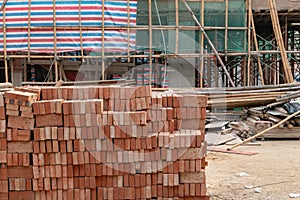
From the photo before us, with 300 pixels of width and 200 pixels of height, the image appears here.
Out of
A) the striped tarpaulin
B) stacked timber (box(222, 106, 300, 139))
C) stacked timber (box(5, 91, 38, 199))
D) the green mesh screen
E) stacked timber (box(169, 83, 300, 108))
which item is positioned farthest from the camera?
the green mesh screen

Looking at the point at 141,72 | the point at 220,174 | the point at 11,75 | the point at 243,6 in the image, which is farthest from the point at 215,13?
the point at 220,174

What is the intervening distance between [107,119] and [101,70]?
969 centimetres

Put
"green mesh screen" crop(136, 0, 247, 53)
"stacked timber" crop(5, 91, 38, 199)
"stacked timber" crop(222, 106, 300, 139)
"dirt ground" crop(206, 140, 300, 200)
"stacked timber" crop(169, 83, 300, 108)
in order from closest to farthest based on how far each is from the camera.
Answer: "stacked timber" crop(5, 91, 38, 199) < "dirt ground" crop(206, 140, 300, 200) < "stacked timber" crop(222, 106, 300, 139) < "stacked timber" crop(169, 83, 300, 108) < "green mesh screen" crop(136, 0, 247, 53)

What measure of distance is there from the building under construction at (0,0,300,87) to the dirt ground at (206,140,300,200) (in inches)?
179

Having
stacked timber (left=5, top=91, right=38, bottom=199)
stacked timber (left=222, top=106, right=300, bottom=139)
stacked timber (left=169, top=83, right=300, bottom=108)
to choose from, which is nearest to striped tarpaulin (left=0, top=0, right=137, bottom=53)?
stacked timber (left=169, top=83, right=300, bottom=108)

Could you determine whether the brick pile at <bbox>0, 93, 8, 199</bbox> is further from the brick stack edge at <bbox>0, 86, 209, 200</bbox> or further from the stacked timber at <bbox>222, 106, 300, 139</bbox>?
the stacked timber at <bbox>222, 106, 300, 139</bbox>

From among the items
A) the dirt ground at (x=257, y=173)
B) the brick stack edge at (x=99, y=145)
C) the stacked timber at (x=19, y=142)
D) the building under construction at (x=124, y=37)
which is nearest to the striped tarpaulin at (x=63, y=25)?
the building under construction at (x=124, y=37)

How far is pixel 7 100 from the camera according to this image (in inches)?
229

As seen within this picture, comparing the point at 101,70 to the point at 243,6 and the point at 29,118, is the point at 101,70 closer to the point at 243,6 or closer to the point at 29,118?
the point at 243,6

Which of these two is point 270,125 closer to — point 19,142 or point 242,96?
point 242,96

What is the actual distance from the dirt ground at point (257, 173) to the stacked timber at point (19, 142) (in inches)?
112

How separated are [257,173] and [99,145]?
367 cm

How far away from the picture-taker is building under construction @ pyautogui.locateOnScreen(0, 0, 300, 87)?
1454 centimetres

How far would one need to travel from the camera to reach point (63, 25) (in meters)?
14.6
